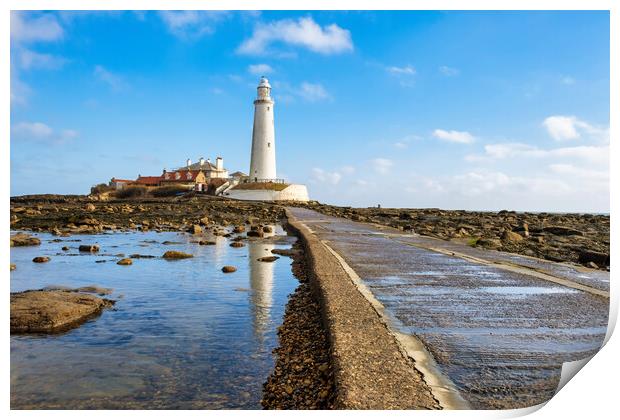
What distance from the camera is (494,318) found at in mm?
6469

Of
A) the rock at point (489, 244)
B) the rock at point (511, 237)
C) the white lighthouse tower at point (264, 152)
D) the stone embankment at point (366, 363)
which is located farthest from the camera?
the white lighthouse tower at point (264, 152)

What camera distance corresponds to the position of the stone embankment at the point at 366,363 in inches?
152

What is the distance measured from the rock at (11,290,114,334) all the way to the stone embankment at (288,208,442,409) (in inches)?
140

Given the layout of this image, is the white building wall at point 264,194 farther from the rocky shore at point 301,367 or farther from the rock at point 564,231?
the rocky shore at point 301,367

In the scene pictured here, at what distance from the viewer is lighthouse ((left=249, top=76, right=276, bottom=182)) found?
200 ft

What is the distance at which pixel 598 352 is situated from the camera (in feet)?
17.4

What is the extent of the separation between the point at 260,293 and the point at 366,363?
17.4 feet

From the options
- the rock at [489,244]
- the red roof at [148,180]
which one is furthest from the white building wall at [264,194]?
the rock at [489,244]

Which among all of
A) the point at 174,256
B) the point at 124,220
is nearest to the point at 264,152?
the point at 124,220

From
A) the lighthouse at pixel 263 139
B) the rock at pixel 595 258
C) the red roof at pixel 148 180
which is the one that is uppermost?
the lighthouse at pixel 263 139

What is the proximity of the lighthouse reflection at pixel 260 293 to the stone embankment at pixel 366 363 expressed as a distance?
3.03 feet

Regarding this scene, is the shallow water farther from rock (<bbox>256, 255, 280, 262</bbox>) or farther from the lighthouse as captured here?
the lighthouse

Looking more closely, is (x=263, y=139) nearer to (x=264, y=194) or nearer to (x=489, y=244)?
(x=264, y=194)

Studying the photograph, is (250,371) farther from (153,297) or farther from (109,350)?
(153,297)
